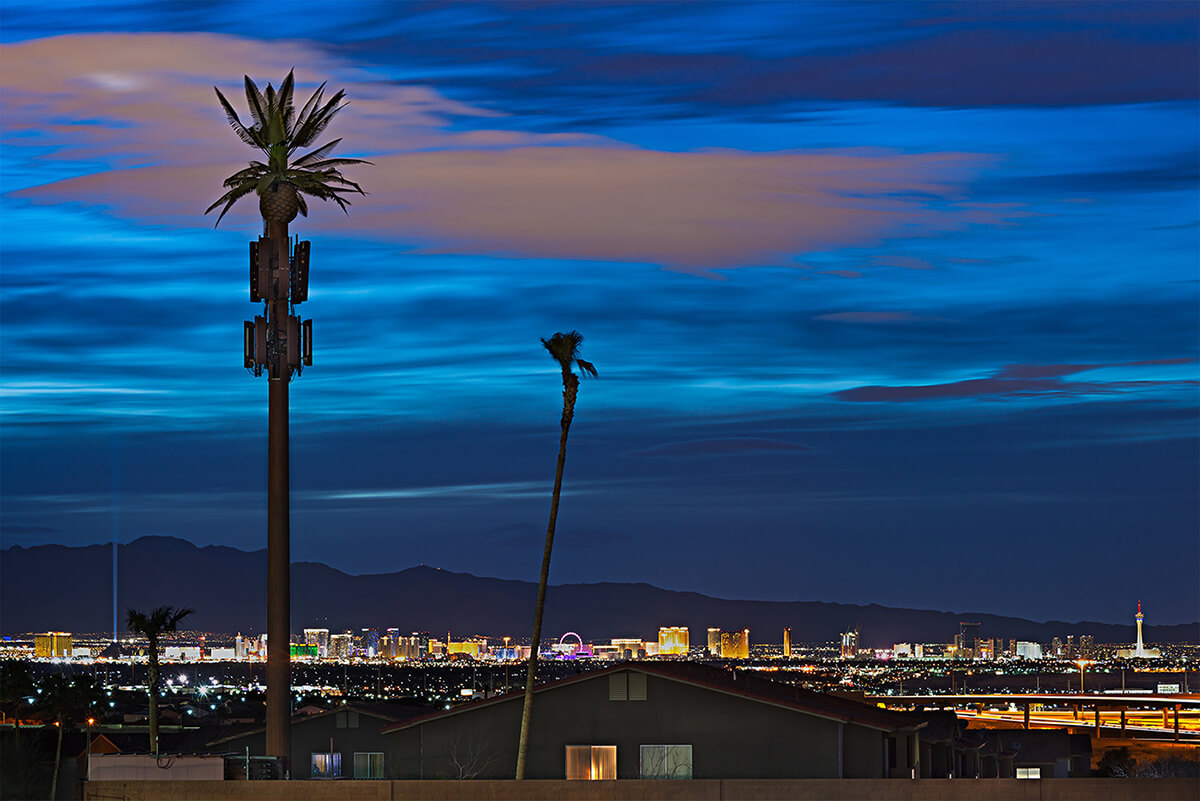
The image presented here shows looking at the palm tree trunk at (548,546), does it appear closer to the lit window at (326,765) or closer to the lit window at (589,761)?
the lit window at (589,761)

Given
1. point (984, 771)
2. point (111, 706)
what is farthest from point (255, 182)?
point (111, 706)

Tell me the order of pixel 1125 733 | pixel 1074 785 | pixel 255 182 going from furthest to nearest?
1. pixel 1125 733
2. pixel 255 182
3. pixel 1074 785

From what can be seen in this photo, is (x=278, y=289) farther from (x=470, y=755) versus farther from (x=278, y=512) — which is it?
(x=470, y=755)

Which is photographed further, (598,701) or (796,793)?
(598,701)

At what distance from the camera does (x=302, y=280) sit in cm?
A: 3431

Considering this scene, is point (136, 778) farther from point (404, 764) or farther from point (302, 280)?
point (404, 764)

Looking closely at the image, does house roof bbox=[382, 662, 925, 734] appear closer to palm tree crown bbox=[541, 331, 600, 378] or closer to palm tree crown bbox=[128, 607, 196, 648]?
palm tree crown bbox=[541, 331, 600, 378]

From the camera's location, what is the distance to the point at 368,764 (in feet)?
170

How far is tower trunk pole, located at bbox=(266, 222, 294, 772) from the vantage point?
3406cm

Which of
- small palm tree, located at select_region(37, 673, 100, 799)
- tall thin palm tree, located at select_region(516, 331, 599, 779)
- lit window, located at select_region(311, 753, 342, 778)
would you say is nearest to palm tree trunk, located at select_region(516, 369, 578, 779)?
tall thin palm tree, located at select_region(516, 331, 599, 779)

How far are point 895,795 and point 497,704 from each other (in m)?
16.0

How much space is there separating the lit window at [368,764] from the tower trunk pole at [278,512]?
665 inches

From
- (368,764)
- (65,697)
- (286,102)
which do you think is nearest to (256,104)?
(286,102)

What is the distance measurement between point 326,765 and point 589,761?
510 inches
